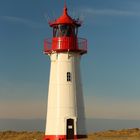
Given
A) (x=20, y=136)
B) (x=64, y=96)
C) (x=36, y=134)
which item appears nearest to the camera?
(x=64, y=96)

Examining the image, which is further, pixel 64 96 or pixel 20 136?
pixel 20 136

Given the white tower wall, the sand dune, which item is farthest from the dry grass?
the white tower wall

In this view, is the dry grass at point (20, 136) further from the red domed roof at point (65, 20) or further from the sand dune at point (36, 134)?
the red domed roof at point (65, 20)

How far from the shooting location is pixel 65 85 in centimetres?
3491

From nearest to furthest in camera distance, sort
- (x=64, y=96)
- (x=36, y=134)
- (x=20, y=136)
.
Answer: (x=64, y=96) → (x=20, y=136) → (x=36, y=134)

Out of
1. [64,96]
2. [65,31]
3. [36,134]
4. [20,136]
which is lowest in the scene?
[20,136]

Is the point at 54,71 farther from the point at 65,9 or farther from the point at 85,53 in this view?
the point at 65,9

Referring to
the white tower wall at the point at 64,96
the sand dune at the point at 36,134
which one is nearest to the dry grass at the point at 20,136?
the sand dune at the point at 36,134

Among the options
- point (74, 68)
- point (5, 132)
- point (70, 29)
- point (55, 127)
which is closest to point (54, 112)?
point (55, 127)

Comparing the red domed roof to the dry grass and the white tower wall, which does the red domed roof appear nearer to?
the white tower wall

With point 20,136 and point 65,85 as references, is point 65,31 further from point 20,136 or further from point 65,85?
point 20,136

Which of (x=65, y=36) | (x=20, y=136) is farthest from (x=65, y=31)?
(x=20, y=136)

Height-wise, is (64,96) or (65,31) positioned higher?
(65,31)

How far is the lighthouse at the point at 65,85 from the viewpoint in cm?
3459
